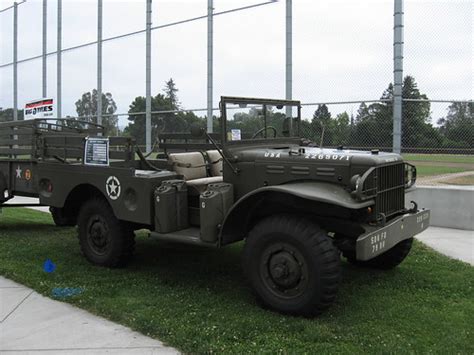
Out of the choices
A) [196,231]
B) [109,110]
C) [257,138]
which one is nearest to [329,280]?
[196,231]

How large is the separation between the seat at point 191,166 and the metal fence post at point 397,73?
3877 millimetres

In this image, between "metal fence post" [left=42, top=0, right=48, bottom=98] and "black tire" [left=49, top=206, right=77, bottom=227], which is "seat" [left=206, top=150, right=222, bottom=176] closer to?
"black tire" [left=49, top=206, right=77, bottom=227]

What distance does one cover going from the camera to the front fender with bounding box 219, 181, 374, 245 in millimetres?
4180

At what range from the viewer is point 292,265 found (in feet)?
14.3

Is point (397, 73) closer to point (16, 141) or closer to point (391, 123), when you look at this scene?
point (391, 123)

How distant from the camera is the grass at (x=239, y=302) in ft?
12.9

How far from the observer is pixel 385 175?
4.74m

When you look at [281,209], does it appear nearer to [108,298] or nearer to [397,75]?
[108,298]

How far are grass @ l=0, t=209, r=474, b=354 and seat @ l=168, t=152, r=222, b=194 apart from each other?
1.02 meters

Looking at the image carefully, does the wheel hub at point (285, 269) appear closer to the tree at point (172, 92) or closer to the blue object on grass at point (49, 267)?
the blue object on grass at point (49, 267)

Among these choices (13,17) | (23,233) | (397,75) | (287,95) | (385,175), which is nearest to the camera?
(385,175)

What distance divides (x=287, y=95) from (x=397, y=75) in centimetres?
199

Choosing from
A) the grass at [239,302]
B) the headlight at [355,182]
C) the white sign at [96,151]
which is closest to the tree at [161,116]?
the grass at [239,302]

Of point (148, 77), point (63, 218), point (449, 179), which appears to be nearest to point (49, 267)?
point (63, 218)
